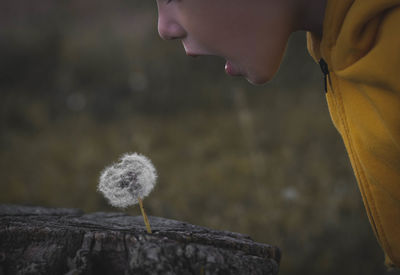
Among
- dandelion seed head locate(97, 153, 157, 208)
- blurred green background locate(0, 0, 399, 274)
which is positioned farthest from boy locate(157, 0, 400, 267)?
blurred green background locate(0, 0, 399, 274)

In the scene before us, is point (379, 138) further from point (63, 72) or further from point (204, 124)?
point (63, 72)

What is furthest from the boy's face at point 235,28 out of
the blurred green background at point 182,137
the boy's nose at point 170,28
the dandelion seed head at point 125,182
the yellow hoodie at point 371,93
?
the blurred green background at point 182,137

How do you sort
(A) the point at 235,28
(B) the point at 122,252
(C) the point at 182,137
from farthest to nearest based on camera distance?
(C) the point at 182,137, (A) the point at 235,28, (B) the point at 122,252

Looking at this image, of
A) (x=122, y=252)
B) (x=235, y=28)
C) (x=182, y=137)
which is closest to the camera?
(x=122, y=252)

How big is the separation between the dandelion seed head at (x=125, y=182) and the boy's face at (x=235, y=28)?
1.73ft

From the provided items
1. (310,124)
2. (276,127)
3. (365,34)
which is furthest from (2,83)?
(365,34)

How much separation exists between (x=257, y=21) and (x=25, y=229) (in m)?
1.13

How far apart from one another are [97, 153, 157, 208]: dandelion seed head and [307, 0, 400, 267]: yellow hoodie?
0.87m

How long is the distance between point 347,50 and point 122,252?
1.11 metres

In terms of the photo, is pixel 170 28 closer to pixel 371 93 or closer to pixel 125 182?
pixel 125 182

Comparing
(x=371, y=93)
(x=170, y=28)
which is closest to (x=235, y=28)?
(x=170, y=28)

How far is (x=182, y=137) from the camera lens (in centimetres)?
543

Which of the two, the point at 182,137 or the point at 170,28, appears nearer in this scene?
the point at 170,28

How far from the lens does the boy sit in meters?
1.41
